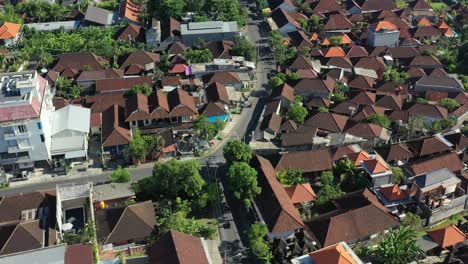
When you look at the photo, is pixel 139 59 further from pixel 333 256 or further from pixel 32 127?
pixel 333 256

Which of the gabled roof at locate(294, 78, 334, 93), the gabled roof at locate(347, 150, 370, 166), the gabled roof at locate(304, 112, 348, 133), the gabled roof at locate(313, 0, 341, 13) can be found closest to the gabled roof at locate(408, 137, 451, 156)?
the gabled roof at locate(347, 150, 370, 166)

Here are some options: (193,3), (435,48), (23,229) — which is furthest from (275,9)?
(23,229)

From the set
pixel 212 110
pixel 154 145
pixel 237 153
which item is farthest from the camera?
pixel 212 110

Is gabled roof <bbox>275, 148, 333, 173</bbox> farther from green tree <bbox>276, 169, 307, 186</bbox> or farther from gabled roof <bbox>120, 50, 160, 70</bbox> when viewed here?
gabled roof <bbox>120, 50, 160, 70</bbox>

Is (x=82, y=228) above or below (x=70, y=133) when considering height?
below

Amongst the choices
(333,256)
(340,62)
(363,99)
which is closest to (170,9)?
(340,62)

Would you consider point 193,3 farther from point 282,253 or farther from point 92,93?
point 282,253

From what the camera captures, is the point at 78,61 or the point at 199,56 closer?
the point at 78,61
